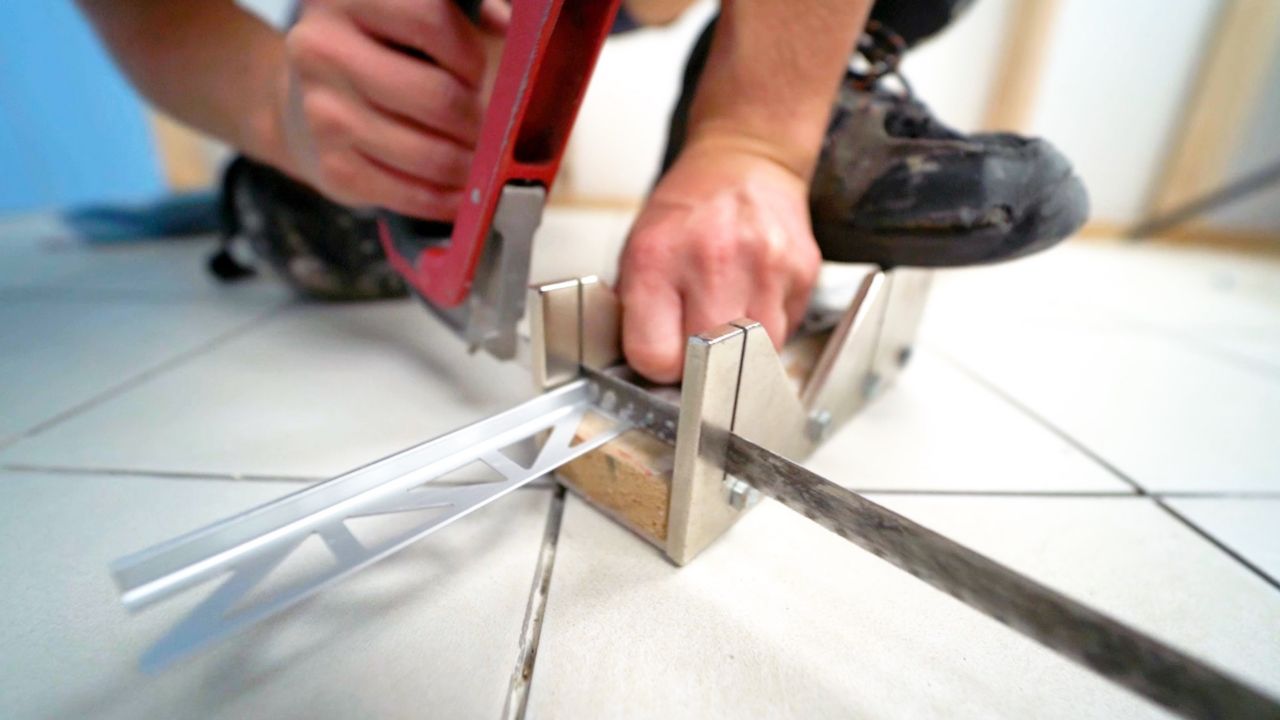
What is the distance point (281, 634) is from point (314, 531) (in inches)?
2.7

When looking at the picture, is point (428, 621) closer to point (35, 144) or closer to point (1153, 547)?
point (1153, 547)

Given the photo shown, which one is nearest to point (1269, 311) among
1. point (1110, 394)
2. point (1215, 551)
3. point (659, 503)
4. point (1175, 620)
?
point (1110, 394)

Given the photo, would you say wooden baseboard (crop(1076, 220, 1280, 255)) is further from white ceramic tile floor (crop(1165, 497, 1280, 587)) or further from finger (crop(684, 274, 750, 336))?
finger (crop(684, 274, 750, 336))

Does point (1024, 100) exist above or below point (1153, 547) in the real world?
above

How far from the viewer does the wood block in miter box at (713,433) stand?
0.97 ft

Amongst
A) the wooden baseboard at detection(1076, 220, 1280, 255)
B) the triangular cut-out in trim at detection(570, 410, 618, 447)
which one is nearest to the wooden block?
the triangular cut-out in trim at detection(570, 410, 618, 447)

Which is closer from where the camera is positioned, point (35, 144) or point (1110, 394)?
point (1110, 394)

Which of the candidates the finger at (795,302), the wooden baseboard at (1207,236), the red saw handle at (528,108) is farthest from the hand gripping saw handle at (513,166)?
the wooden baseboard at (1207,236)

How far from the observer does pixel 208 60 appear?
1.93ft

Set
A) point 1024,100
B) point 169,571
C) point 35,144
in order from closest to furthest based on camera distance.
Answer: point 169,571, point 35,144, point 1024,100

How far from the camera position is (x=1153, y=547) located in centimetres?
38

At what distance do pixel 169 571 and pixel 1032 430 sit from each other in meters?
0.68

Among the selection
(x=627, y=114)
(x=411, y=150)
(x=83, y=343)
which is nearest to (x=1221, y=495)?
(x=411, y=150)

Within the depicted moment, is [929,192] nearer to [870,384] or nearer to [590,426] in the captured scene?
[870,384]
